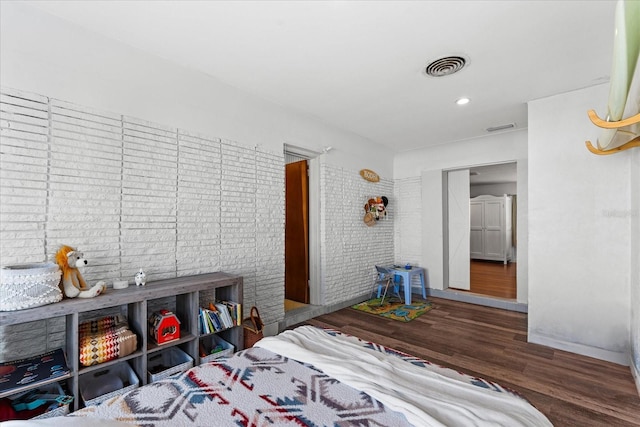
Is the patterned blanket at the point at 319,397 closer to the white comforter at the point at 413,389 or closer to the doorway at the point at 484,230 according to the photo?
the white comforter at the point at 413,389

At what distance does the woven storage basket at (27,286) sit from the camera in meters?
1.64

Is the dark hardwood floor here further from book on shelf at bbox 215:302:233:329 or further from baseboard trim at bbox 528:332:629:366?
book on shelf at bbox 215:302:233:329

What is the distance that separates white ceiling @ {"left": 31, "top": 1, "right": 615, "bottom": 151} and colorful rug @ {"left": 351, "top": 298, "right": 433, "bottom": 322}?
2.76 m

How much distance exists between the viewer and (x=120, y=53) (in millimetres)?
2346

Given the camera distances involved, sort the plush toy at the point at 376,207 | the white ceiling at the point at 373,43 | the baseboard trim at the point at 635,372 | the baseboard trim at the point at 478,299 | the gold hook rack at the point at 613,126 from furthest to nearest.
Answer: the plush toy at the point at 376,207 < the baseboard trim at the point at 478,299 < the baseboard trim at the point at 635,372 < the white ceiling at the point at 373,43 < the gold hook rack at the point at 613,126

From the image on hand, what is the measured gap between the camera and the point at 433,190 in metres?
5.25


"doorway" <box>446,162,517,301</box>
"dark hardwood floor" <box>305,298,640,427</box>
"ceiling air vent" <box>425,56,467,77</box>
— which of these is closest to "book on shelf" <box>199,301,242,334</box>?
"dark hardwood floor" <box>305,298,640,427</box>

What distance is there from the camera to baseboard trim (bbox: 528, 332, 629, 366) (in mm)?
2756

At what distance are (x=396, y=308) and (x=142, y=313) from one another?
3.42 meters

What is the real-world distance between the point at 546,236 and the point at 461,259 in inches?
87.2

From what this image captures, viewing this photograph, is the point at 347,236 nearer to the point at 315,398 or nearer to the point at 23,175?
the point at 315,398

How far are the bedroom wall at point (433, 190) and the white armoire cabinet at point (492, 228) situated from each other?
4.55 m

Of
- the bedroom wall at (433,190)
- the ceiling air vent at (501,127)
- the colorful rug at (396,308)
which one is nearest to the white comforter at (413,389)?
the colorful rug at (396,308)

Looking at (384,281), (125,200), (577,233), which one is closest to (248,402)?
(125,200)
